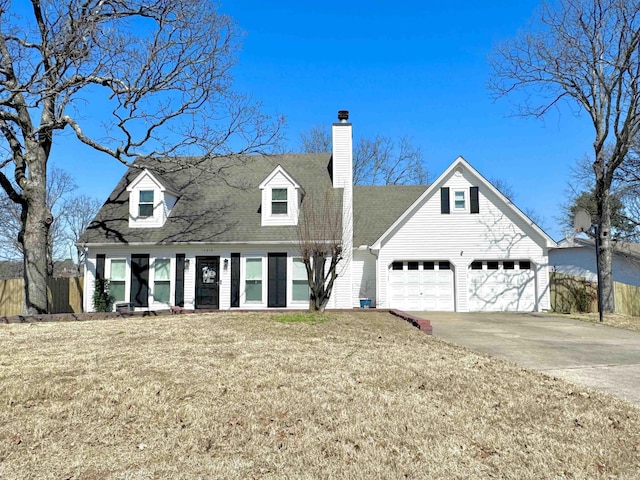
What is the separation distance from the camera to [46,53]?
11.3 m

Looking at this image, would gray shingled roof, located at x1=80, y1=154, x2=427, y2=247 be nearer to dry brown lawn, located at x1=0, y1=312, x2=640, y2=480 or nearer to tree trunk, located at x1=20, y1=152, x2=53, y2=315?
tree trunk, located at x1=20, y1=152, x2=53, y2=315

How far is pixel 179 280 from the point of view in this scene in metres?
16.8

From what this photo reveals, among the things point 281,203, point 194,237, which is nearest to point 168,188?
point 194,237

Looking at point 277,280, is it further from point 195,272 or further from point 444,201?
point 444,201

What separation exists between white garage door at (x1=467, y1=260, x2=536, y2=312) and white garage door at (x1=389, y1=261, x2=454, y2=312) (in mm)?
1002

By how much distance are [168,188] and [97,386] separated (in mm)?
13977

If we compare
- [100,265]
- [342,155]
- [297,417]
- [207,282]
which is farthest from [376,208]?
[297,417]

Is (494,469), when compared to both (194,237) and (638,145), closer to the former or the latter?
(194,237)

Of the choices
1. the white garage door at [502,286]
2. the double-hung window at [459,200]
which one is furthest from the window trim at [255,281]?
the white garage door at [502,286]

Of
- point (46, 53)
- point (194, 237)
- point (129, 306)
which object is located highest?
point (46, 53)

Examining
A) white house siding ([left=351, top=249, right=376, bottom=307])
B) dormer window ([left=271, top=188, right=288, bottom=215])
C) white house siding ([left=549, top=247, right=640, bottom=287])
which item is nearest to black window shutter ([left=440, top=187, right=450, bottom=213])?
white house siding ([left=351, top=249, right=376, bottom=307])

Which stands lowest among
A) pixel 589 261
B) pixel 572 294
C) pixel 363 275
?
pixel 572 294

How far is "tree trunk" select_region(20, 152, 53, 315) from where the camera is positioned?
1368cm

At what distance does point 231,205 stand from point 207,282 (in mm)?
3740
